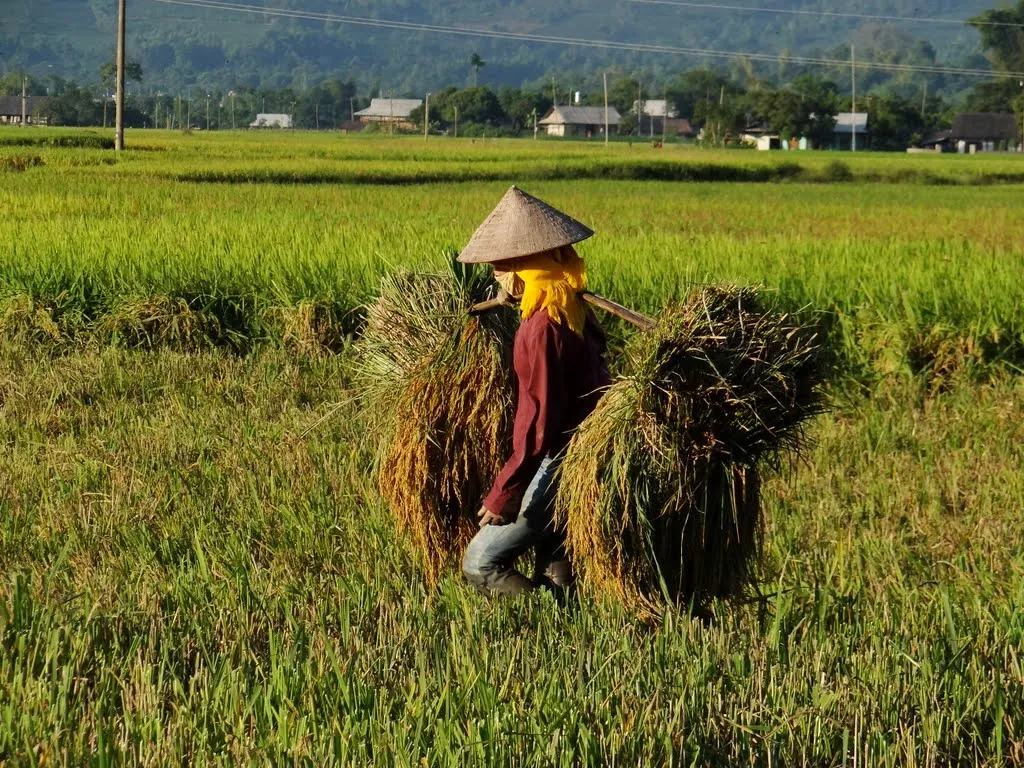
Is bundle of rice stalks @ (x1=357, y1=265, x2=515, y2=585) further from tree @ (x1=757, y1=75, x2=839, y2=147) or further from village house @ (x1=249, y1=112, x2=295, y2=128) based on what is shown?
village house @ (x1=249, y1=112, x2=295, y2=128)

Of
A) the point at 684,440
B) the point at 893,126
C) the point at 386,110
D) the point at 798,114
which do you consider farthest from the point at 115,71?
the point at 684,440

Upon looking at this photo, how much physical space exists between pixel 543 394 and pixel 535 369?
2.4 inches

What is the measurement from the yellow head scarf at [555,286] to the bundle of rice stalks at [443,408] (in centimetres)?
24

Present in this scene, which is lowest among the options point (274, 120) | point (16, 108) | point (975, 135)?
point (975, 135)

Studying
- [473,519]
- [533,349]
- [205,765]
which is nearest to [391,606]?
[473,519]

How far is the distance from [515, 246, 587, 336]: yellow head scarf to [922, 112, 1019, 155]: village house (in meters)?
93.6

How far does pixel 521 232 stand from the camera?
3.17 metres

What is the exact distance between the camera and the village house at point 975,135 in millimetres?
91625

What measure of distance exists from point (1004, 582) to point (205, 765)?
8.31ft

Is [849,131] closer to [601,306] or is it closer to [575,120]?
[575,120]

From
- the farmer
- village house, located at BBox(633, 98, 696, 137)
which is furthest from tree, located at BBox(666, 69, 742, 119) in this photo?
the farmer

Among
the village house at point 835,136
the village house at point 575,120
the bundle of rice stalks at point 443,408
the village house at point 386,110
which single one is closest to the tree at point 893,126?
the village house at point 835,136

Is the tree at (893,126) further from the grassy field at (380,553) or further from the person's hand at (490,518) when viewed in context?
the person's hand at (490,518)

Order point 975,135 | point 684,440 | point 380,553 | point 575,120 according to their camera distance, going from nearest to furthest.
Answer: point 684,440, point 380,553, point 975,135, point 575,120
